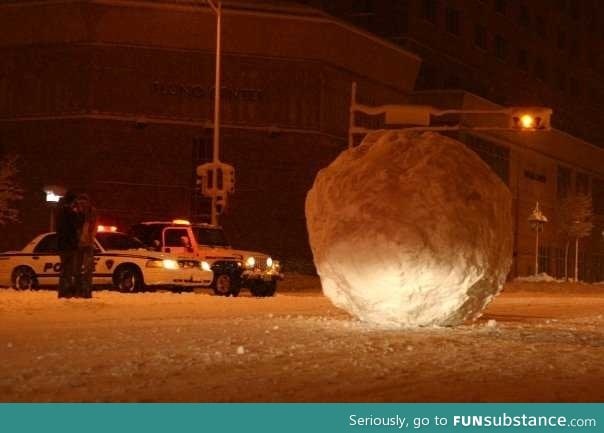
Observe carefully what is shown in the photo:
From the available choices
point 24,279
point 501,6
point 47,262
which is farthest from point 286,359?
point 501,6

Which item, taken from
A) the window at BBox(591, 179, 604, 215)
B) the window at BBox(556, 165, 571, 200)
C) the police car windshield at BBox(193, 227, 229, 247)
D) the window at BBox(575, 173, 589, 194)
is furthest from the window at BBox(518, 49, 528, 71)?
the police car windshield at BBox(193, 227, 229, 247)

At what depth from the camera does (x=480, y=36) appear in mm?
67250

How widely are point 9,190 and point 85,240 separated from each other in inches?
980

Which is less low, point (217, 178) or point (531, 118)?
point (531, 118)

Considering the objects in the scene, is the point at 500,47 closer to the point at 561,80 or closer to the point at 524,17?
the point at 524,17

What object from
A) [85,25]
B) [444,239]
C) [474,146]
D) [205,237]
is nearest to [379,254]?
[444,239]

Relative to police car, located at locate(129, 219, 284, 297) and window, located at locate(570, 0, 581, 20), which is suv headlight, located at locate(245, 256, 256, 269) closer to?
police car, located at locate(129, 219, 284, 297)

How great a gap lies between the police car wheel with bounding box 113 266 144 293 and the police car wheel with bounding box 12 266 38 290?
2.32 meters

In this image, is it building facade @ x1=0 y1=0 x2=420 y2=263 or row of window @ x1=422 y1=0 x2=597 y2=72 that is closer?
building facade @ x1=0 y1=0 x2=420 y2=263

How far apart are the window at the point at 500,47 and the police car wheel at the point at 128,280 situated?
47650 millimetres

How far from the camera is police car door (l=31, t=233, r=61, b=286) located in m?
26.9

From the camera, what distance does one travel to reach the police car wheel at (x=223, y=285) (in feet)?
87.9

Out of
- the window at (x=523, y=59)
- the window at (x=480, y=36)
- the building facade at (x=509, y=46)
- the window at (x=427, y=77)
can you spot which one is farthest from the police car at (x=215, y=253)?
the window at (x=523, y=59)

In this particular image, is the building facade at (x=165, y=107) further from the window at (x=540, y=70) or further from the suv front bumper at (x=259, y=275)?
the window at (x=540, y=70)
